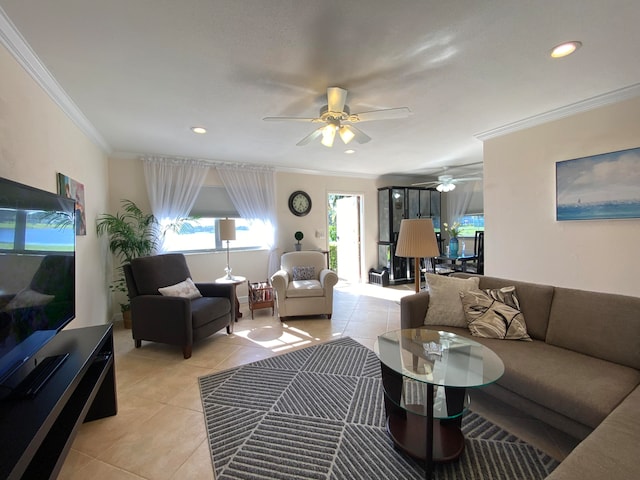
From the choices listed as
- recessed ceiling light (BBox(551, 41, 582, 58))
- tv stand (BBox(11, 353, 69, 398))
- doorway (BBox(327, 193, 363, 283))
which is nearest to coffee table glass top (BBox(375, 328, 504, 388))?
tv stand (BBox(11, 353, 69, 398))

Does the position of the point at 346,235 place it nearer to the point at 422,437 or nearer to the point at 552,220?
the point at 552,220

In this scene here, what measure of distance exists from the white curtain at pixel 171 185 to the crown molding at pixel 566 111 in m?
4.02

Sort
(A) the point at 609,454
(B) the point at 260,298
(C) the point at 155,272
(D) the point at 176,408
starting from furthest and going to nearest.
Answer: (B) the point at 260,298 → (C) the point at 155,272 → (D) the point at 176,408 → (A) the point at 609,454

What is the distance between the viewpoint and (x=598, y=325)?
1.72 meters

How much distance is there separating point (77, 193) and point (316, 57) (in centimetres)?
254

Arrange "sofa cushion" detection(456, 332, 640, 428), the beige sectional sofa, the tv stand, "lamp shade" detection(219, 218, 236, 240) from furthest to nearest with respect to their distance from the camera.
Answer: "lamp shade" detection(219, 218, 236, 240), "sofa cushion" detection(456, 332, 640, 428), the tv stand, the beige sectional sofa

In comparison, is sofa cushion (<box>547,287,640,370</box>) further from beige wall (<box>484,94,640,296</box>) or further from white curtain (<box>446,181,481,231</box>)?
white curtain (<box>446,181,481,231</box>)

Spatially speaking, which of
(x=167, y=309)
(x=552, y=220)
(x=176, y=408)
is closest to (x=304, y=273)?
(x=167, y=309)

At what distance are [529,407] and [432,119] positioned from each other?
2604 millimetres

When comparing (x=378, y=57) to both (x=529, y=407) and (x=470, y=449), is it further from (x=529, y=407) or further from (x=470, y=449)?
(x=470, y=449)

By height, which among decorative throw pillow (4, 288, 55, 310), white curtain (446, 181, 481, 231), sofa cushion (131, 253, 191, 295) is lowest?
sofa cushion (131, 253, 191, 295)

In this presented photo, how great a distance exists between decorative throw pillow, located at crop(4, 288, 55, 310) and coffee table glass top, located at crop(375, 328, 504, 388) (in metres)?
1.77

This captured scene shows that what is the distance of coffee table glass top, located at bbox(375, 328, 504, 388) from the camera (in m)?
1.39

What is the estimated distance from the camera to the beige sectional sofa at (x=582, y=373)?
1017mm
